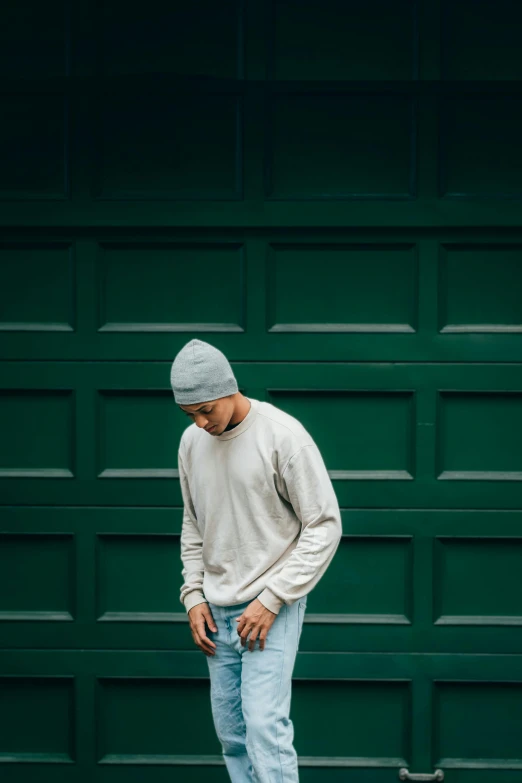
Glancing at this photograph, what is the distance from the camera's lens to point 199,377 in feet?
8.82

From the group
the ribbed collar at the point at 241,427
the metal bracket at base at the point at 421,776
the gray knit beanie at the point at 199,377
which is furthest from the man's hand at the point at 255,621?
the metal bracket at base at the point at 421,776

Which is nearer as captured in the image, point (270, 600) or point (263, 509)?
point (270, 600)

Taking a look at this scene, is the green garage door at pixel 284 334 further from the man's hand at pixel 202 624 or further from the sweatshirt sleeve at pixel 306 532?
the sweatshirt sleeve at pixel 306 532

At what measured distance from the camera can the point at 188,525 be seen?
315 centimetres

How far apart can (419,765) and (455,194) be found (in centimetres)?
254

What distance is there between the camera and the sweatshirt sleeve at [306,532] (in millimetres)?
2766

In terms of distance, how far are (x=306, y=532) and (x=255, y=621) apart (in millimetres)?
332

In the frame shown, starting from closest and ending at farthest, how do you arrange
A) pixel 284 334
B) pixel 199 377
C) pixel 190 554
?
pixel 199 377 < pixel 190 554 < pixel 284 334

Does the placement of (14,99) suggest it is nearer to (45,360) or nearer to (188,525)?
(45,360)

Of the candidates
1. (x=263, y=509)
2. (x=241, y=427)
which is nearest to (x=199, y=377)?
(x=241, y=427)

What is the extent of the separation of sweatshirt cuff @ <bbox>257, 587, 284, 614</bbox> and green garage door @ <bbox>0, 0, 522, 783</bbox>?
1017 mm

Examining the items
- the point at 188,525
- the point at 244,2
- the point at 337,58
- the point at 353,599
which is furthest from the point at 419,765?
the point at 244,2

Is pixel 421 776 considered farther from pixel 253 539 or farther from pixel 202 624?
pixel 253 539

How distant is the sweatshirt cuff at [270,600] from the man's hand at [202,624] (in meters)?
0.31
